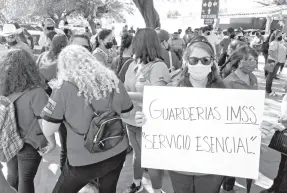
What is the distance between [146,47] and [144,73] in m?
0.28

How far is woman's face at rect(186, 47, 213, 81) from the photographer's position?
2.01m

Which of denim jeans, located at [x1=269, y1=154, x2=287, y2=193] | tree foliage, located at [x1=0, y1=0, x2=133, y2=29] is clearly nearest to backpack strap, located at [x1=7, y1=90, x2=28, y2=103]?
denim jeans, located at [x1=269, y1=154, x2=287, y2=193]

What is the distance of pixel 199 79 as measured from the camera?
208cm

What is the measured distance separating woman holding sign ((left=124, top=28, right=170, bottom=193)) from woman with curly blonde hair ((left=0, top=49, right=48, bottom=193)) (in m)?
0.79

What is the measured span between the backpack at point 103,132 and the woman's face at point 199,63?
2.05 feet

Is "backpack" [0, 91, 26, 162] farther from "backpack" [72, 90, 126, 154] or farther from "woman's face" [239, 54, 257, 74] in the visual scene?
"woman's face" [239, 54, 257, 74]

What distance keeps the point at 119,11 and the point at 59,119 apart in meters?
32.9

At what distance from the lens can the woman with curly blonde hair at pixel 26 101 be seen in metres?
2.36

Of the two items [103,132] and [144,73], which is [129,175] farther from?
[103,132]

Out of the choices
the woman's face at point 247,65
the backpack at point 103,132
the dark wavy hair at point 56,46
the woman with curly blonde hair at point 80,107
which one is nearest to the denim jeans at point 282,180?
the woman's face at point 247,65

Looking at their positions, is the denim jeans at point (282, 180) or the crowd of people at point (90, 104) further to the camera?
the denim jeans at point (282, 180)

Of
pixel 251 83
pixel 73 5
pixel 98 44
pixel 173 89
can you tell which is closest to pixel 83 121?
pixel 173 89

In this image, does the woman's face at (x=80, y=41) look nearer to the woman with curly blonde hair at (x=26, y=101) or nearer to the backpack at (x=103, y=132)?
the woman with curly blonde hair at (x=26, y=101)

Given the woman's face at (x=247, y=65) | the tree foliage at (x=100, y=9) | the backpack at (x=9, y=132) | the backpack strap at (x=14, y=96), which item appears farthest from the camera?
the tree foliage at (x=100, y=9)
